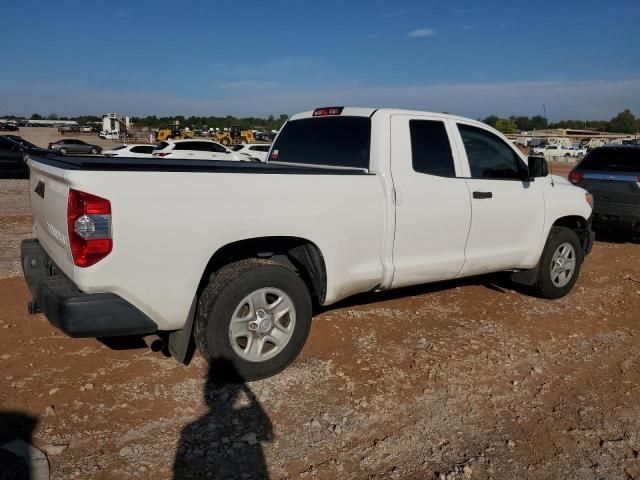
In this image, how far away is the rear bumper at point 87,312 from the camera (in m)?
3.09

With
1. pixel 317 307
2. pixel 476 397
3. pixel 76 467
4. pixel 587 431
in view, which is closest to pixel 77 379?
pixel 76 467

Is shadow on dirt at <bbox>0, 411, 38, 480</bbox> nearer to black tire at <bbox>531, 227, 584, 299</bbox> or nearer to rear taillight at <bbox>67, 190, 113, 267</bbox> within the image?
rear taillight at <bbox>67, 190, 113, 267</bbox>

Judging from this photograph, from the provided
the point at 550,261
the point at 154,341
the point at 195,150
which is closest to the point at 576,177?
the point at 550,261

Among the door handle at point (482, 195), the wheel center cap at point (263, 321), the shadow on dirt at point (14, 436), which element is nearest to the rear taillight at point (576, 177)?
the door handle at point (482, 195)

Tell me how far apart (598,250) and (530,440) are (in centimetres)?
699

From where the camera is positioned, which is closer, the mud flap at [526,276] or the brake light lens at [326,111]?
the brake light lens at [326,111]

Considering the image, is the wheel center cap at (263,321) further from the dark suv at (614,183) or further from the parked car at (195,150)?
the parked car at (195,150)

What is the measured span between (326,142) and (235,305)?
2.06 m

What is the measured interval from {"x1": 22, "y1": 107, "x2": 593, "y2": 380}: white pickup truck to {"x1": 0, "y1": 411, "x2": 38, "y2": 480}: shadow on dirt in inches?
25.4

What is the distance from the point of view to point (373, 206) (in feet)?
13.9

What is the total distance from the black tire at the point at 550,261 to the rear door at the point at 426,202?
1.40 metres

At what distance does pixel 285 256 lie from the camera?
4.25m

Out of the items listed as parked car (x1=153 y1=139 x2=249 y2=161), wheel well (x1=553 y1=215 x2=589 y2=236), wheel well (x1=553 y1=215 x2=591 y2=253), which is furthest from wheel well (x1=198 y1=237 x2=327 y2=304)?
parked car (x1=153 y1=139 x2=249 y2=161)

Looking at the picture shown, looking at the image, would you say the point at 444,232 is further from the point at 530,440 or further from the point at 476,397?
the point at 530,440
